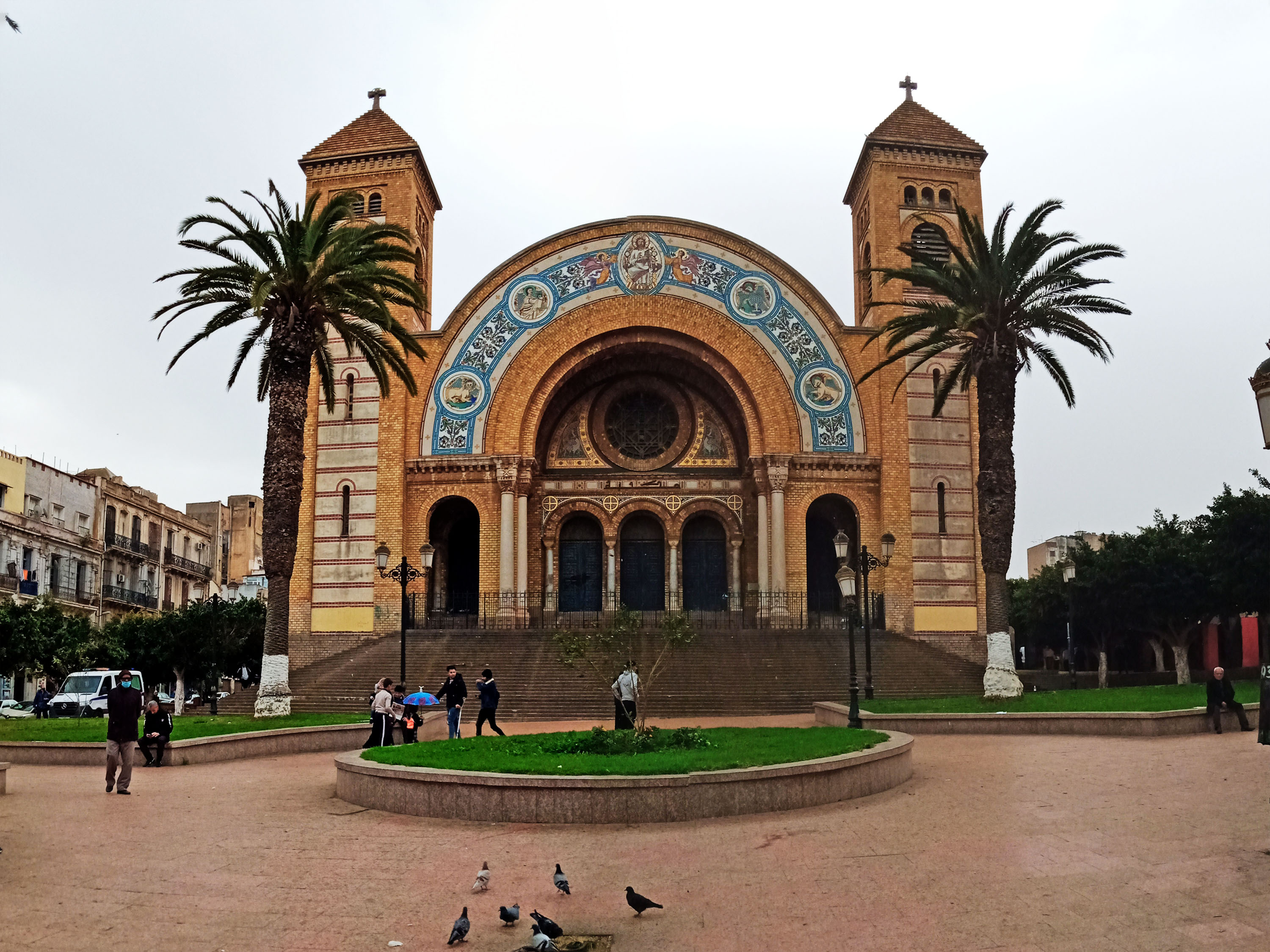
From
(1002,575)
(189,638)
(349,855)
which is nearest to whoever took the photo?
(349,855)

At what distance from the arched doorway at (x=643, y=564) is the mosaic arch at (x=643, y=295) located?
5694 millimetres

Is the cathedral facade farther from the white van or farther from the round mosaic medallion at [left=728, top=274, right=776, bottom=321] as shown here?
the white van

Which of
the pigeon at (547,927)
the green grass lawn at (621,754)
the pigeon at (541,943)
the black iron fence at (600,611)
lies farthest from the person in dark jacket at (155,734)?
the black iron fence at (600,611)

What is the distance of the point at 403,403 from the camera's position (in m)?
34.7

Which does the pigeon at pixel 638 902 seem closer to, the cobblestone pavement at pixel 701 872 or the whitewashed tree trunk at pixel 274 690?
the cobblestone pavement at pixel 701 872

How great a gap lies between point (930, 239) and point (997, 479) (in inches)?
515

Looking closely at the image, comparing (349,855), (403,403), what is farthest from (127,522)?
(349,855)

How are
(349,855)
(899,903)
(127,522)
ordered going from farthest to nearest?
(127,522)
(349,855)
(899,903)

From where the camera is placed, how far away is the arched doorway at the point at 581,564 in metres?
36.2

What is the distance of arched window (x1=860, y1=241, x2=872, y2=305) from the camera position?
36500 millimetres

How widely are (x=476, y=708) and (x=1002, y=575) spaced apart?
39.7 ft

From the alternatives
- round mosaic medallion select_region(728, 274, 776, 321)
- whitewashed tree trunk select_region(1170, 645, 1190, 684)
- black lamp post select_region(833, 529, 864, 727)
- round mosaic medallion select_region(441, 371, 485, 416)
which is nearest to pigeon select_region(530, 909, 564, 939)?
black lamp post select_region(833, 529, 864, 727)

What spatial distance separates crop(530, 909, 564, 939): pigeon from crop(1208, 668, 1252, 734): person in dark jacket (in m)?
15.2

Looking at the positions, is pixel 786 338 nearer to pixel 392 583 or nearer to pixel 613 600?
pixel 613 600
